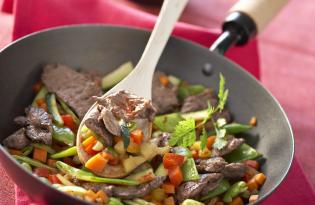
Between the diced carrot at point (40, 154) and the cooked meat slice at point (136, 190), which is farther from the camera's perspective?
the diced carrot at point (40, 154)

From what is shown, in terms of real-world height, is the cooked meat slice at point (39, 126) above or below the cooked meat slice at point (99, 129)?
below

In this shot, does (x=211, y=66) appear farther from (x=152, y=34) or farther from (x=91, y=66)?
(x=91, y=66)

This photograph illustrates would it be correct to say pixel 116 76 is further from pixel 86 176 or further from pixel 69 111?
pixel 86 176

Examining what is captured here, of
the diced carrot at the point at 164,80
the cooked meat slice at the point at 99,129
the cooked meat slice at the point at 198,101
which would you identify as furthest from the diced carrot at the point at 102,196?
the diced carrot at the point at 164,80

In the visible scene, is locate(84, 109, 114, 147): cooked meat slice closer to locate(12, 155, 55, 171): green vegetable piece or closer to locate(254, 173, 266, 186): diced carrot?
locate(12, 155, 55, 171): green vegetable piece

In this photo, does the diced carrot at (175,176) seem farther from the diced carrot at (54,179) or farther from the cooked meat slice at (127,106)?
the diced carrot at (54,179)

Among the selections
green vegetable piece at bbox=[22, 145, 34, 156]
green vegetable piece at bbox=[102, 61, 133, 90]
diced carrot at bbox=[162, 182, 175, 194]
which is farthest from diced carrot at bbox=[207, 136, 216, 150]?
green vegetable piece at bbox=[22, 145, 34, 156]
